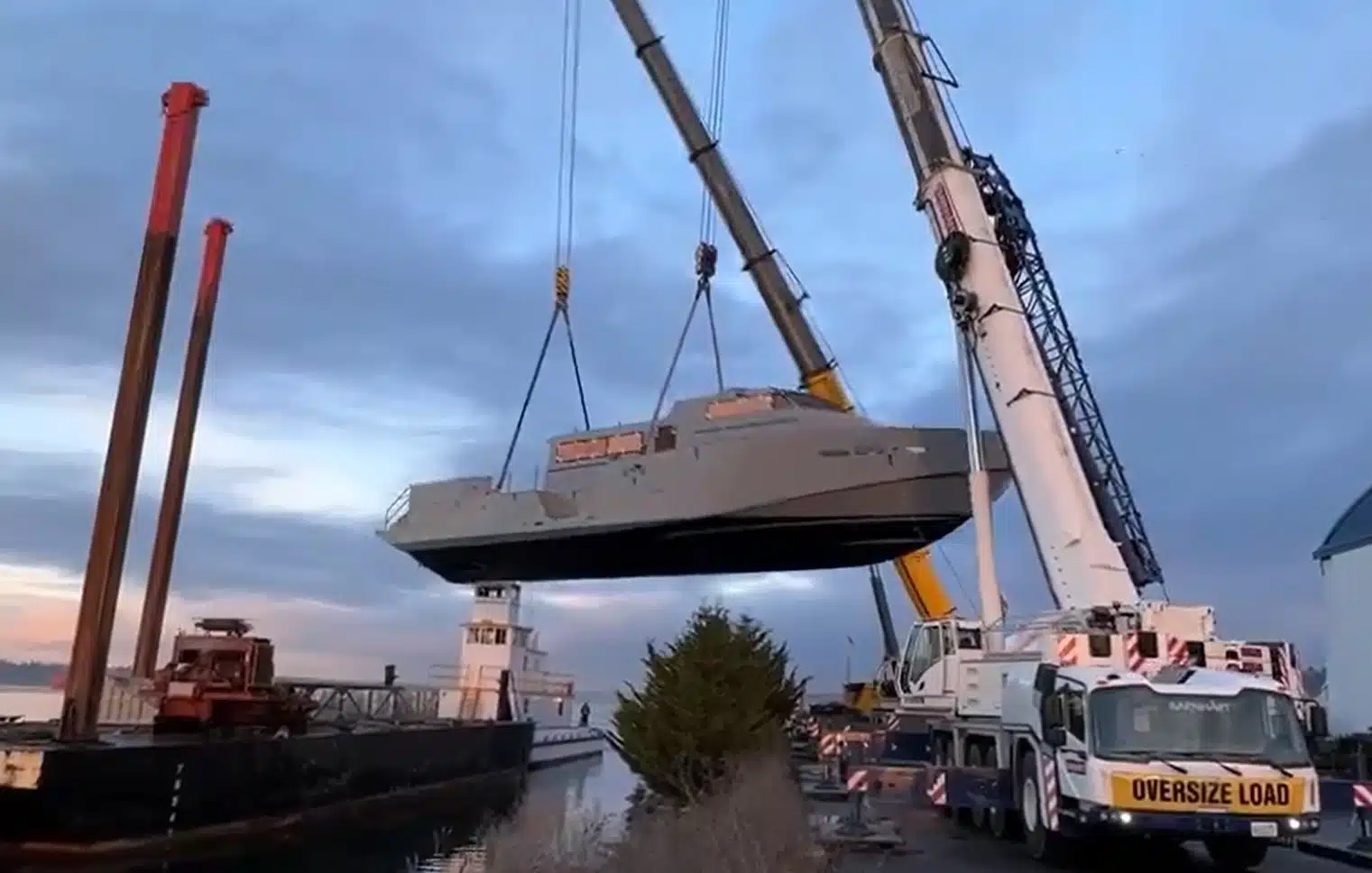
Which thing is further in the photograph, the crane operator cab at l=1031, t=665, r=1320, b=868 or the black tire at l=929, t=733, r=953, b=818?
the black tire at l=929, t=733, r=953, b=818

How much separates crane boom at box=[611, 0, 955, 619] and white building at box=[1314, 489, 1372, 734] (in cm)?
1057

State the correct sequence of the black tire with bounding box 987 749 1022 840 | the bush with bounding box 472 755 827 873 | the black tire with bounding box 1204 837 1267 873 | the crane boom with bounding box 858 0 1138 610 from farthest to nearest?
the crane boom with bounding box 858 0 1138 610 < the black tire with bounding box 987 749 1022 840 < the black tire with bounding box 1204 837 1267 873 < the bush with bounding box 472 755 827 873

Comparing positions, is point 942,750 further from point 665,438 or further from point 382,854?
point 665,438

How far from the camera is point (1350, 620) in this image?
26312mm

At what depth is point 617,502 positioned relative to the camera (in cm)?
2916

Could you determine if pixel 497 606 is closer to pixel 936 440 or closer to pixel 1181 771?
pixel 936 440

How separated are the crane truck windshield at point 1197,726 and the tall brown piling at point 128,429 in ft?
39.2

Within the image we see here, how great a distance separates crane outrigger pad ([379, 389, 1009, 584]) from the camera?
2703 cm

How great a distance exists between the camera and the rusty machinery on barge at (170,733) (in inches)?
583

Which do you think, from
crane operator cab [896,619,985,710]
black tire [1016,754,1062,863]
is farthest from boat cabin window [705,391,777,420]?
black tire [1016,754,1062,863]

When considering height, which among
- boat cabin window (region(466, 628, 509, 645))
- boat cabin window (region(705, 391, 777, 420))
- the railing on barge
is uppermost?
boat cabin window (region(705, 391, 777, 420))

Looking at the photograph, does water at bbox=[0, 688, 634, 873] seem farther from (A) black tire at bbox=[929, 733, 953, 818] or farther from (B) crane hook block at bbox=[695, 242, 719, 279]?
(B) crane hook block at bbox=[695, 242, 719, 279]

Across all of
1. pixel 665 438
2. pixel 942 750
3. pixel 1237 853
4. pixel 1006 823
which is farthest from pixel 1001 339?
pixel 665 438

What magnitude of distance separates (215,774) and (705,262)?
50.4 feet
